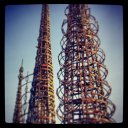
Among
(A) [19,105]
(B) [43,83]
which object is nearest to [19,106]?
(A) [19,105]

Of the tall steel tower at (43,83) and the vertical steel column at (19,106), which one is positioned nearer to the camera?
the vertical steel column at (19,106)

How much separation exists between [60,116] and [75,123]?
0.57 ft

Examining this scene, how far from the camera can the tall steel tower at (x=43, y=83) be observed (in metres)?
2.75

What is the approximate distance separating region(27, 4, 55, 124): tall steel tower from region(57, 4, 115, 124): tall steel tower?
111mm

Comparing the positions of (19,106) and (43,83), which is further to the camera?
(43,83)

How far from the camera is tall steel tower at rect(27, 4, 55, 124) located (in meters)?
2.75

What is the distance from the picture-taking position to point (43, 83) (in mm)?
2969

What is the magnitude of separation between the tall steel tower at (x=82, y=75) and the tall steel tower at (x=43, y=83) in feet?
0.36

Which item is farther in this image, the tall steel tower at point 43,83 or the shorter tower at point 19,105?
the tall steel tower at point 43,83

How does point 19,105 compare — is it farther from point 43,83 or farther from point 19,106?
point 43,83

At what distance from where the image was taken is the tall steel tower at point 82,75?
2.68m

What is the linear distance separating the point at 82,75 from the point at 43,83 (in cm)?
40
